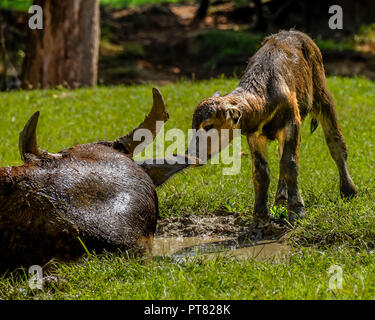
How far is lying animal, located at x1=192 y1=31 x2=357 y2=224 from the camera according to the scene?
5367 mm

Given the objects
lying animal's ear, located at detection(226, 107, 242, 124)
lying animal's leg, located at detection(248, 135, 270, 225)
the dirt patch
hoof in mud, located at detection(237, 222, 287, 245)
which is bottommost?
the dirt patch

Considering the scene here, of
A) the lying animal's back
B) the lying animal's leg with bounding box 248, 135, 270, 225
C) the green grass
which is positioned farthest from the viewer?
the lying animal's leg with bounding box 248, 135, 270, 225

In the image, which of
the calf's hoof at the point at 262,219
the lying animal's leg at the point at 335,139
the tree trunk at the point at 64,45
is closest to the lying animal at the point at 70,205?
the calf's hoof at the point at 262,219

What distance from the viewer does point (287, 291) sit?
14.3ft

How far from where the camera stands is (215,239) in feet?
20.5

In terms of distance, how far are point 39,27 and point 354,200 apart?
916cm

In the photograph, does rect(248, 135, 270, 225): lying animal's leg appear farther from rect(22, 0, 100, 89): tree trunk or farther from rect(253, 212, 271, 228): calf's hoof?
rect(22, 0, 100, 89): tree trunk

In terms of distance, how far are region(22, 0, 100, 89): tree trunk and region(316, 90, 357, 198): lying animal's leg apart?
7504 mm

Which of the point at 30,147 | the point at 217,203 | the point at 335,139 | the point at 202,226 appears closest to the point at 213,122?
the point at 30,147

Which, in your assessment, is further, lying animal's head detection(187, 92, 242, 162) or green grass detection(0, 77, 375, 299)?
lying animal's head detection(187, 92, 242, 162)

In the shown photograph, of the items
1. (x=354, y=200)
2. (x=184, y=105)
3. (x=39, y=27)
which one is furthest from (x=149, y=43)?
(x=354, y=200)

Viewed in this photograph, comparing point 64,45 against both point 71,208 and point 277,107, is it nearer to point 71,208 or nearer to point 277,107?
point 277,107

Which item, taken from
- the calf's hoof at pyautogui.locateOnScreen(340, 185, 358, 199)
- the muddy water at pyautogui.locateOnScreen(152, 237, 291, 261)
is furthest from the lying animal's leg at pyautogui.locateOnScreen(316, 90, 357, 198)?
the muddy water at pyautogui.locateOnScreen(152, 237, 291, 261)
